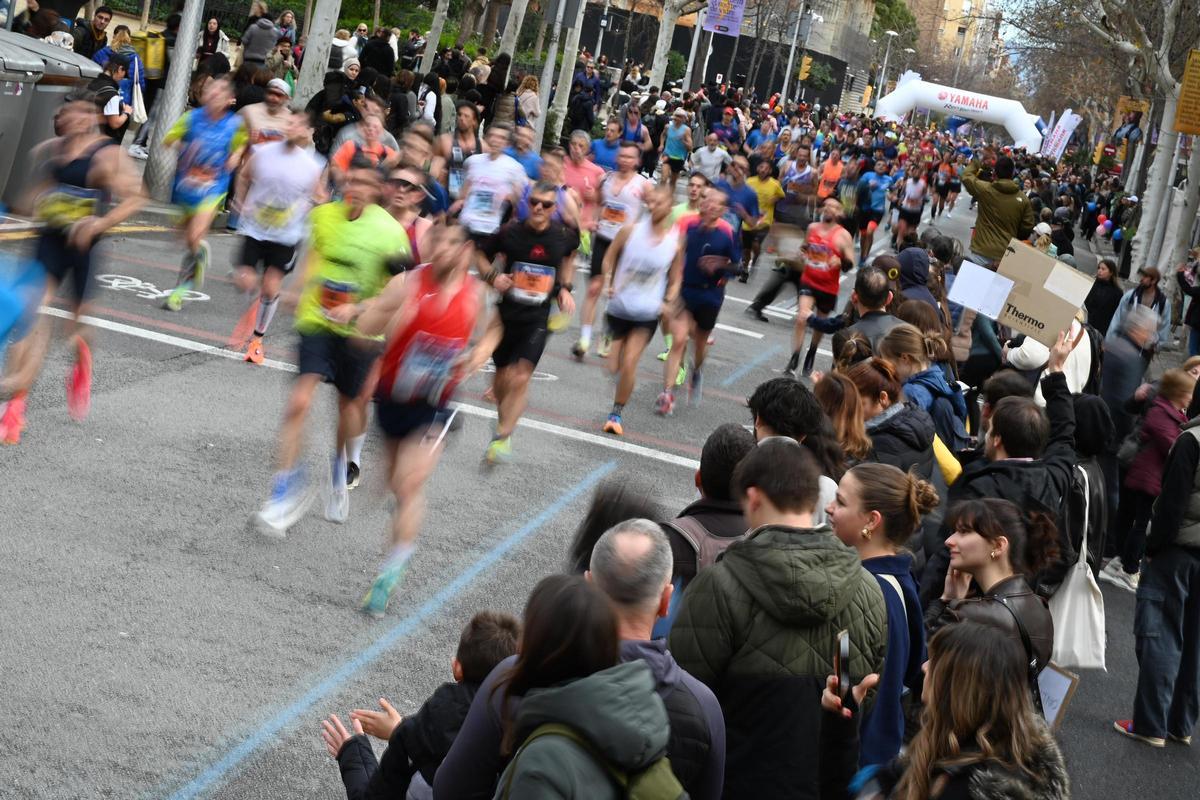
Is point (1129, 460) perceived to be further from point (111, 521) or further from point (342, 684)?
point (111, 521)

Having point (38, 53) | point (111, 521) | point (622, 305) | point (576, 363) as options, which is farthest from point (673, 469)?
point (38, 53)

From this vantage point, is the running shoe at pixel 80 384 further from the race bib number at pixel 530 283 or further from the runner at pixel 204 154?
the runner at pixel 204 154

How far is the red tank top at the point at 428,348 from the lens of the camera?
23.5ft

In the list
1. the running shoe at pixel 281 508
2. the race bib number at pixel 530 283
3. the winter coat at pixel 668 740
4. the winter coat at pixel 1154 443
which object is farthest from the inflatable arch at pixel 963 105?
the winter coat at pixel 668 740

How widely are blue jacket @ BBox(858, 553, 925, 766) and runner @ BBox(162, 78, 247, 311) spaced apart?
27.3ft

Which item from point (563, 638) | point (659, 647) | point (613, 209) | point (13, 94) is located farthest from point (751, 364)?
point (563, 638)

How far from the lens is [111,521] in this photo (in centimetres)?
745

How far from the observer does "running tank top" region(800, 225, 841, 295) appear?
1425cm

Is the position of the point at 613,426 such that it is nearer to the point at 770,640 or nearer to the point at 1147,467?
the point at 1147,467

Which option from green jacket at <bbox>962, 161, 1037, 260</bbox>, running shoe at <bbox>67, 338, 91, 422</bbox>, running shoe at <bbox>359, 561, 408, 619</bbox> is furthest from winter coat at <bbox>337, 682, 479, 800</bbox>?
green jacket at <bbox>962, 161, 1037, 260</bbox>

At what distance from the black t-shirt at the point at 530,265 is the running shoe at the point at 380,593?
3.10 m

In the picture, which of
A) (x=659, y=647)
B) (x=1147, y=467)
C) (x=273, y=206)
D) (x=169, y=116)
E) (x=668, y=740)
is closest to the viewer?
(x=668, y=740)

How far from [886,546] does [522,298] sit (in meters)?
5.29

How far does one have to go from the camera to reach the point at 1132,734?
760cm
